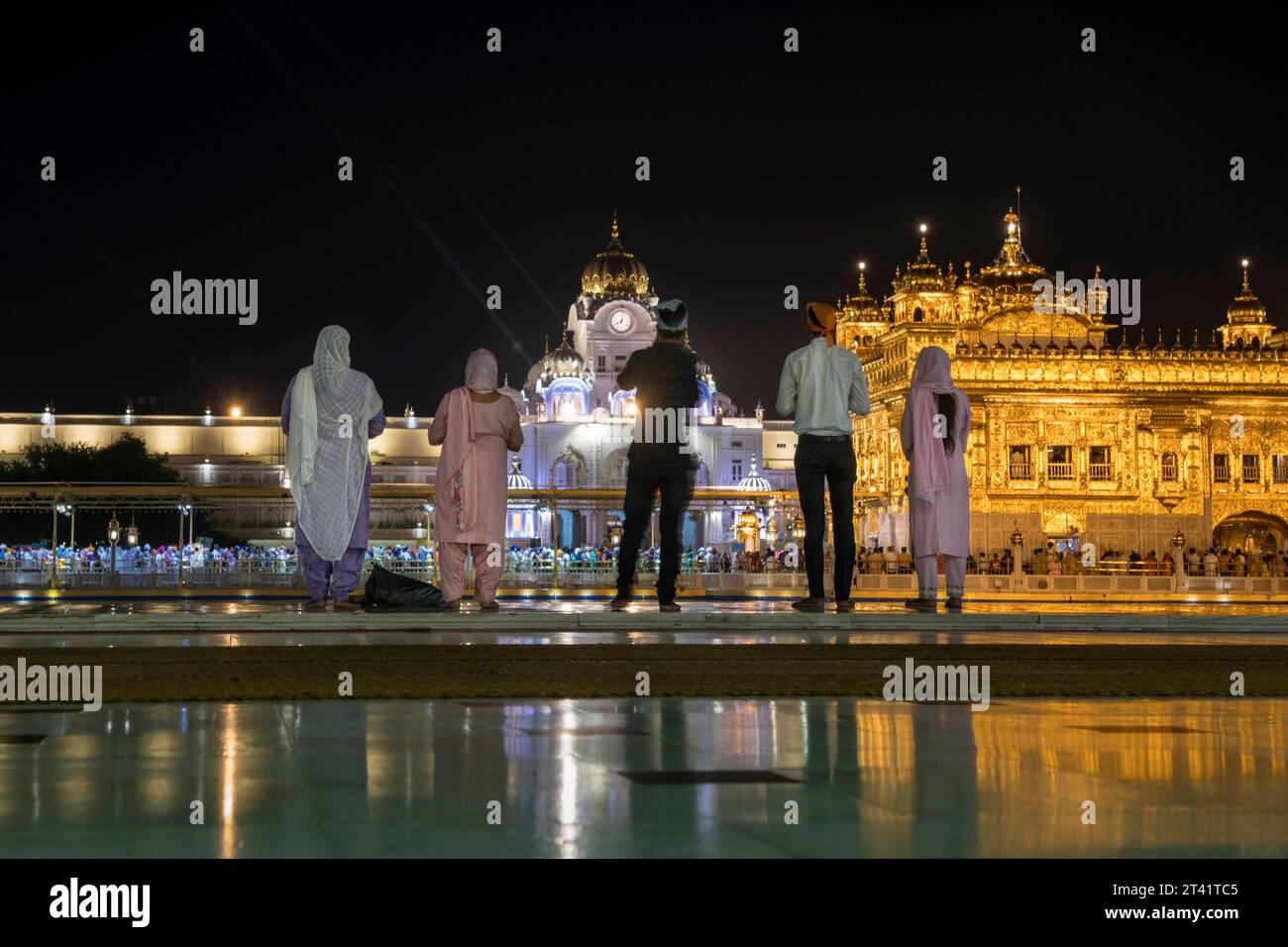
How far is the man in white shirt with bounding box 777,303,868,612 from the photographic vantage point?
42.3ft

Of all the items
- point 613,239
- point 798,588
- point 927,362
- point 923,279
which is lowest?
point 798,588

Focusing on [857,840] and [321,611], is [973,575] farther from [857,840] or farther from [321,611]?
[857,840]

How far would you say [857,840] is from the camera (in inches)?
152

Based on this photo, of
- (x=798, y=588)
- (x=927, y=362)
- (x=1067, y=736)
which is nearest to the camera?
(x=1067, y=736)

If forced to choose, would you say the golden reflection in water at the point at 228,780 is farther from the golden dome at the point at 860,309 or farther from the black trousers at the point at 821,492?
the golden dome at the point at 860,309

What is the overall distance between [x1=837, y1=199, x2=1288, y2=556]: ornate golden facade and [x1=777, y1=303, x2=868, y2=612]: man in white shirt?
38.8 meters

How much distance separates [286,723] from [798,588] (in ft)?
89.6

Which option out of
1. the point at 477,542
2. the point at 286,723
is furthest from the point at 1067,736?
the point at 477,542

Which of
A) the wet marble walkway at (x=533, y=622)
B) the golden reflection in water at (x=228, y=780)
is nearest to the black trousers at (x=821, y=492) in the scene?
the wet marble walkway at (x=533, y=622)

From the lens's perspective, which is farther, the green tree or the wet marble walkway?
the green tree

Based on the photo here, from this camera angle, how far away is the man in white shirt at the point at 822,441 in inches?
508

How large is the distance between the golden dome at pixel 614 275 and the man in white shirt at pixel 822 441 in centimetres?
11009

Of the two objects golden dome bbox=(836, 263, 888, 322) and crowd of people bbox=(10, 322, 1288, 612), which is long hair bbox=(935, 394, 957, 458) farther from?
golden dome bbox=(836, 263, 888, 322)

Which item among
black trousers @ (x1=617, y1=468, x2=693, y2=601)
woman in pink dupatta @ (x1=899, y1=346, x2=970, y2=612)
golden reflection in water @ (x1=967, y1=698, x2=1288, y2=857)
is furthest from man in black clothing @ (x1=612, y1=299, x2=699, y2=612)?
golden reflection in water @ (x1=967, y1=698, x2=1288, y2=857)
